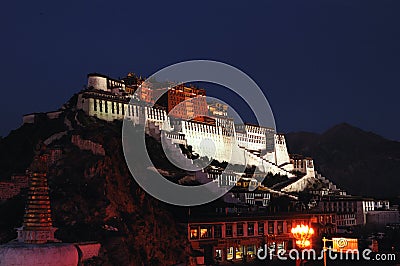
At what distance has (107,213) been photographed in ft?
123

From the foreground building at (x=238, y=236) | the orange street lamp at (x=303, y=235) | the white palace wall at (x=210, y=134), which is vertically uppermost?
the white palace wall at (x=210, y=134)

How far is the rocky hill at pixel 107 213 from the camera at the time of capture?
3453 centimetres

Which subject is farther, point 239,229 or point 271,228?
point 271,228

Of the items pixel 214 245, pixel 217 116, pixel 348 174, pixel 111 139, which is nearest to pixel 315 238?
pixel 214 245

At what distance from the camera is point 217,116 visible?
101 meters

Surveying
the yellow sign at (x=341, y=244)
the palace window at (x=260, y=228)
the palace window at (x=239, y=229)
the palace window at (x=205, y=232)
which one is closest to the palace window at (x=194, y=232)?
the palace window at (x=205, y=232)

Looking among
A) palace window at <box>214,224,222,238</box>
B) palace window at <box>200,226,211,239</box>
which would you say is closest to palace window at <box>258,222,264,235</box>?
palace window at <box>214,224,222,238</box>

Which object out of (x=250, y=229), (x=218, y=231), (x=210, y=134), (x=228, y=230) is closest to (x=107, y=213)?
(x=218, y=231)

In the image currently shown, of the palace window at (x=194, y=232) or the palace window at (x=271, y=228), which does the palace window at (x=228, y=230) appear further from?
the palace window at (x=271, y=228)

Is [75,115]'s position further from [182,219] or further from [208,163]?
[182,219]

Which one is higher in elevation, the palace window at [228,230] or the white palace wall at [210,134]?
the white palace wall at [210,134]

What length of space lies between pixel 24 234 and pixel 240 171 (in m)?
72.1

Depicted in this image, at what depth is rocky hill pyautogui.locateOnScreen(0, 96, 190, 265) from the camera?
34.5 meters

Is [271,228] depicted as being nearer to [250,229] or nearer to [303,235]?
[250,229]
